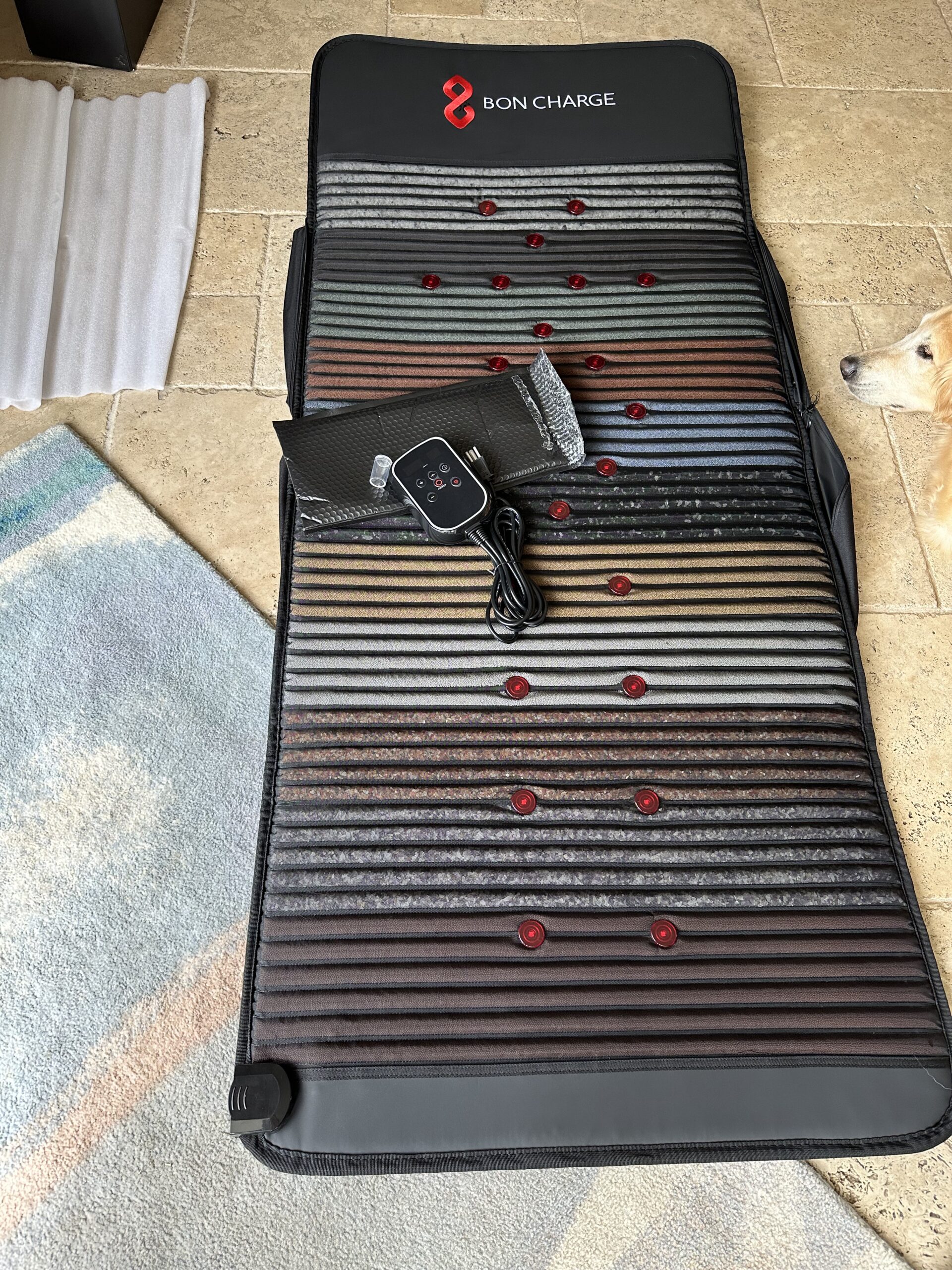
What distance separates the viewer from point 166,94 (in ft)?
5.35

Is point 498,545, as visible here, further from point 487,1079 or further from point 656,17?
point 656,17

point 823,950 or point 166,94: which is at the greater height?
point 166,94

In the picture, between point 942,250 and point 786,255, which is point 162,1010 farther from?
point 942,250

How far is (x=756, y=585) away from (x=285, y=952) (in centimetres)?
70

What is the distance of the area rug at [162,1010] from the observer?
870mm

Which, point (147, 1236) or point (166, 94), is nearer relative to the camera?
point (147, 1236)

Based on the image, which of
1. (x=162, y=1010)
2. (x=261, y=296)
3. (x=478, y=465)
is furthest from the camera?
(x=261, y=296)

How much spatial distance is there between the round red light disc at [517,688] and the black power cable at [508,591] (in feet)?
0.17

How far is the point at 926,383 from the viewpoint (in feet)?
4.17

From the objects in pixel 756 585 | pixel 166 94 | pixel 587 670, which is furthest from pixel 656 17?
pixel 587 670

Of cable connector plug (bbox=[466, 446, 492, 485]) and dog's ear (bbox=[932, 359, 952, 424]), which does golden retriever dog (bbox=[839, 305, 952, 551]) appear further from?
cable connector plug (bbox=[466, 446, 492, 485])

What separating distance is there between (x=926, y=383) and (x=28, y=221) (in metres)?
1.45

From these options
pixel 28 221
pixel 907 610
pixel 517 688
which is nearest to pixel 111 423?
pixel 28 221

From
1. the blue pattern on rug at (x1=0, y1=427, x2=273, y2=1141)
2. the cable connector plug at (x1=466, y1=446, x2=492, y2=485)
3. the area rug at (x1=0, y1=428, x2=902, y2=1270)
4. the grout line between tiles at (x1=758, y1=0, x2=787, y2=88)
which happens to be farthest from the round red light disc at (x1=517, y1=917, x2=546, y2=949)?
the grout line between tiles at (x1=758, y1=0, x2=787, y2=88)
